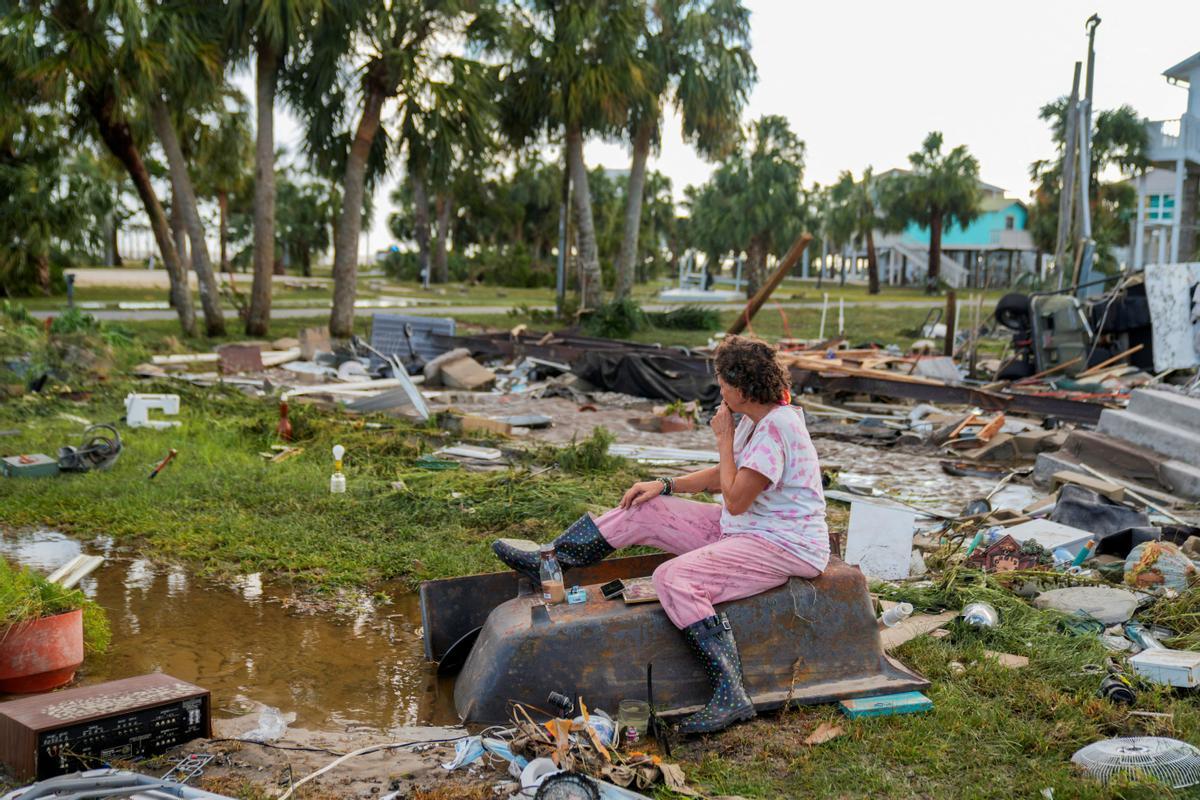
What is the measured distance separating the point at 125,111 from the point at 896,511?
16.4m

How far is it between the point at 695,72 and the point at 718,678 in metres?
22.8

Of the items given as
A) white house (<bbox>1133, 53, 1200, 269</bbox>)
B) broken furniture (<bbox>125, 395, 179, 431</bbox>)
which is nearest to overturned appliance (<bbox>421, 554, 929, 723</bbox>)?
broken furniture (<bbox>125, 395, 179, 431</bbox>)

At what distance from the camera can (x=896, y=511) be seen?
A: 249 inches

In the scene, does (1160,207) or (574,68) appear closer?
(574,68)

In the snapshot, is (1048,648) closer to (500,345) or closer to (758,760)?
(758,760)

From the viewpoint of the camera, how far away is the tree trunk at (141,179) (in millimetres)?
18031

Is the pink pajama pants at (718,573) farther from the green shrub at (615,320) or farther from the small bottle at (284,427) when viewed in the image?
the green shrub at (615,320)

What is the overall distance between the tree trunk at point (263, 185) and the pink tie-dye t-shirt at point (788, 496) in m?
17.0

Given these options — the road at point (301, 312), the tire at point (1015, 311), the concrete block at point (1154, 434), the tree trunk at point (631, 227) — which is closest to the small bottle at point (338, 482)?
the concrete block at point (1154, 434)

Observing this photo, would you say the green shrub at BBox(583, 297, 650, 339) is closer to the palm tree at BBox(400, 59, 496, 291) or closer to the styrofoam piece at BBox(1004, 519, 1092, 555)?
the palm tree at BBox(400, 59, 496, 291)

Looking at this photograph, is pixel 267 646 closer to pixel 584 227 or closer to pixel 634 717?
pixel 634 717

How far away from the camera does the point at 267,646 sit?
5.35m

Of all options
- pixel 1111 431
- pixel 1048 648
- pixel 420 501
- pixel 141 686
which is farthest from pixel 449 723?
pixel 1111 431

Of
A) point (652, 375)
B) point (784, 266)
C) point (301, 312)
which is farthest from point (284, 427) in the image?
point (301, 312)
